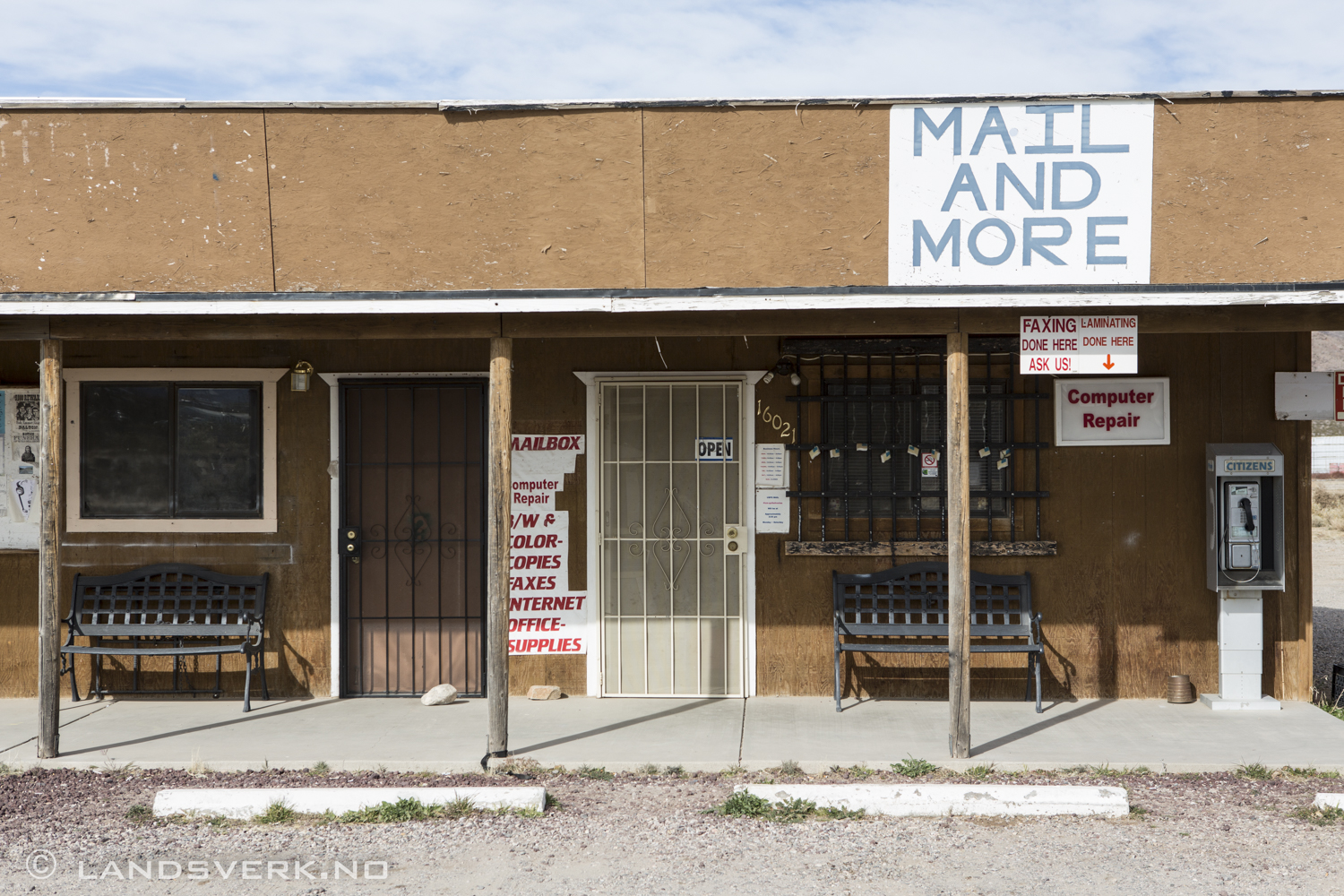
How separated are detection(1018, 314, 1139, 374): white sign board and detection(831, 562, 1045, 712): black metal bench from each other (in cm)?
193

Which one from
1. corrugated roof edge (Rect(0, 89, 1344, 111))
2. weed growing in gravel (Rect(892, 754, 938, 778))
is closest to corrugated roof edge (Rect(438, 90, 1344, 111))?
corrugated roof edge (Rect(0, 89, 1344, 111))

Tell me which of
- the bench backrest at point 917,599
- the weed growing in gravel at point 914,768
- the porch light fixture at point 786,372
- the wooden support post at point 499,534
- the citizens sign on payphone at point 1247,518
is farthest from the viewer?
the porch light fixture at point 786,372

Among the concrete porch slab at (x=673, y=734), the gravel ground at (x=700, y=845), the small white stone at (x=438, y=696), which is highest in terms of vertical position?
the small white stone at (x=438, y=696)

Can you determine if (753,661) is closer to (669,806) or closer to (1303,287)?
(669,806)

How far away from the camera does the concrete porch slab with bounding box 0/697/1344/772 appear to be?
6.56m

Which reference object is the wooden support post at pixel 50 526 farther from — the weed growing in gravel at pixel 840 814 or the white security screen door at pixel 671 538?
the weed growing in gravel at pixel 840 814

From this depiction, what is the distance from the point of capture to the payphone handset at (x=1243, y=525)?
24.8 ft

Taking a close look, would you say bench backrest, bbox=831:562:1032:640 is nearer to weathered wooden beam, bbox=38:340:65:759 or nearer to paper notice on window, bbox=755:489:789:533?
paper notice on window, bbox=755:489:789:533

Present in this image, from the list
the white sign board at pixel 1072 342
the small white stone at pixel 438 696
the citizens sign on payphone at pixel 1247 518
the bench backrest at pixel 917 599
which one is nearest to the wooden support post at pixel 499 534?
the small white stone at pixel 438 696

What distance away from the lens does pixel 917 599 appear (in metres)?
8.02

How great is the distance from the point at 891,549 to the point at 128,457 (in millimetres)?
5465

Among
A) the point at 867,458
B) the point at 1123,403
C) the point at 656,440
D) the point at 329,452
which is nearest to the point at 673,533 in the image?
the point at 656,440

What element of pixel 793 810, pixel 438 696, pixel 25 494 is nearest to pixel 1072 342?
pixel 793 810

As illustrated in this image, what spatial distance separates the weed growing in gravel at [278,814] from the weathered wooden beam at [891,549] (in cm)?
373
